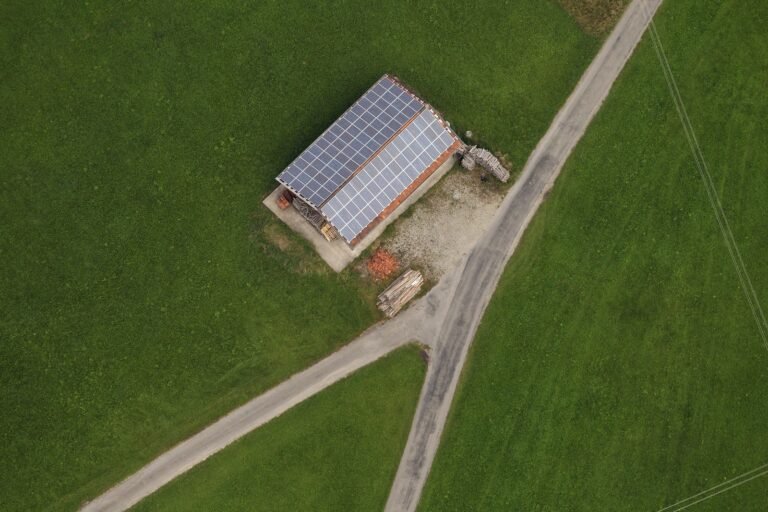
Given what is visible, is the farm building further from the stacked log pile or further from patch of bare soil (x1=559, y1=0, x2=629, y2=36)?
patch of bare soil (x1=559, y1=0, x2=629, y2=36)

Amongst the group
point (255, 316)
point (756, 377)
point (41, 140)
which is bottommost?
point (756, 377)

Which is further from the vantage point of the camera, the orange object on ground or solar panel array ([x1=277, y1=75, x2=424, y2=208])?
the orange object on ground

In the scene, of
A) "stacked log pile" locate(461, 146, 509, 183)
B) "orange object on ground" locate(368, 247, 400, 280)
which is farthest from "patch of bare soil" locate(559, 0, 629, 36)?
"orange object on ground" locate(368, 247, 400, 280)

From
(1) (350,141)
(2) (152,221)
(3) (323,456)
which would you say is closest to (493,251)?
(1) (350,141)

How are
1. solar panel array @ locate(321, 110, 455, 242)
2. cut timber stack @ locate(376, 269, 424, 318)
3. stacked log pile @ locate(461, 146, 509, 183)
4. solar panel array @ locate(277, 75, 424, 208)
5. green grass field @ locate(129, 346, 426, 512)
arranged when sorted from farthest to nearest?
stacked log pile @ locate(461, 146, 509, 183) → cut timber stack @ locate(376, 269, 424, 318) → green grass field @ locate(129, 346, 426, 512) → solar panel array @ locate(277, 75, 424, 208) → solar panel array @ locate(321, 110, 455, 242)

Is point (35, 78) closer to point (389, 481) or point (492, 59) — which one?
point (492, 59)

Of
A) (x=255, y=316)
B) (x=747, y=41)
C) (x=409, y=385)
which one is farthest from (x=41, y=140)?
(x=747, y=41)
